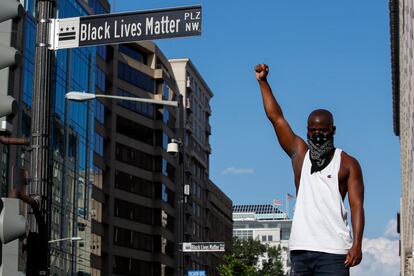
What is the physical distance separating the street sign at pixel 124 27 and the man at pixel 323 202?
170 inches

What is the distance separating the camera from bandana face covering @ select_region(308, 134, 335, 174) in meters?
5.73

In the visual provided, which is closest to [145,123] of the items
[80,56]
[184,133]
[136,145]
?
[136,145]

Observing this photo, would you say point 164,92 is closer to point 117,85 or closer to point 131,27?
point 117,85

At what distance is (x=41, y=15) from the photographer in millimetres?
10031

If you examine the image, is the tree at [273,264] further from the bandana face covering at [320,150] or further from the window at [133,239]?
the bandana face covering at [320,150]

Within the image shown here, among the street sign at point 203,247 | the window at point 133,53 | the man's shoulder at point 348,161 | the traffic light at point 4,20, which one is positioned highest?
the window at point 133,53

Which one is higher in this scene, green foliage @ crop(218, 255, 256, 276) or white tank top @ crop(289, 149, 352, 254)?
green foliage @ crop(218, 255, 256, 276)

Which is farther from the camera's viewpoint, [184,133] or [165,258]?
[184,133]

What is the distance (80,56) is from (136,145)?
25.4m

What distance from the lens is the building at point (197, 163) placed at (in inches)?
4277

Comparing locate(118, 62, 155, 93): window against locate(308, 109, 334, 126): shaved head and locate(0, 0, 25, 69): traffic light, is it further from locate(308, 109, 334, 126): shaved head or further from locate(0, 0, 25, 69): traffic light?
locate(0, 0, 25, 69): traffic light

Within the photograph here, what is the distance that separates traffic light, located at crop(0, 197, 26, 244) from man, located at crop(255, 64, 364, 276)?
1562 millimetres

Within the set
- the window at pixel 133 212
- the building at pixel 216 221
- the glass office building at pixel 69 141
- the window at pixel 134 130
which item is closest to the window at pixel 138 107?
the window at pixel 134 130

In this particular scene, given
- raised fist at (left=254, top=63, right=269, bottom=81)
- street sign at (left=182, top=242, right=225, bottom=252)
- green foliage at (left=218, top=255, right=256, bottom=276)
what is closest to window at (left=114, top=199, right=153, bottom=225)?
green foliage at (left=218, top=255, right=256, bottom=276)
